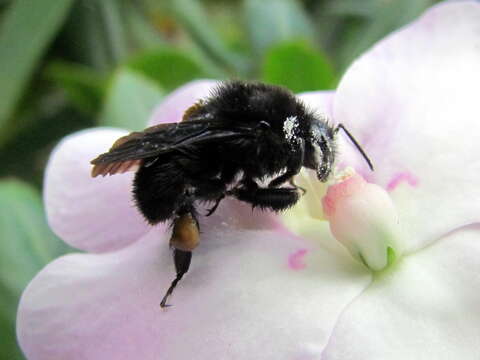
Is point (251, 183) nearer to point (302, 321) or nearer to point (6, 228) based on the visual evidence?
point (302, 321)

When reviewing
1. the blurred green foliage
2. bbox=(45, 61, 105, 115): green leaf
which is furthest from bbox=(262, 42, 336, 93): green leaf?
bbox=(45, 61, 105, 115): green leaf

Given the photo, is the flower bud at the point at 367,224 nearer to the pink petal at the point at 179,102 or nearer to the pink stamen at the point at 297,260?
the pink stamen at the point at 297,260

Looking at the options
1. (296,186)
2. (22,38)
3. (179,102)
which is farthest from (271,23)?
(296,186)

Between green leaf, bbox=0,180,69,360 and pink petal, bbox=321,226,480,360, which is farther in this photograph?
green leaf, bbox=0,180,69,360

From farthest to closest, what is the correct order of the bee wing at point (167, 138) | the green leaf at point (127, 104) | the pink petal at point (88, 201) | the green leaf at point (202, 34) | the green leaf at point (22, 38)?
the green leaf at point (202, 34) → the green leaf at point (22, 38) → the green leaf at point (127, 104) → the pink petal at point (88, 201) → the bee wing at point (167, 138)

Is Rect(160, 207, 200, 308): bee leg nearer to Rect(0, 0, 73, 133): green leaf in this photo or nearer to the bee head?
the bee head

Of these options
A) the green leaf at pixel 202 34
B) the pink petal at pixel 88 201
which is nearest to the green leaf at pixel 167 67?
the green leaf at pixel 202 34
